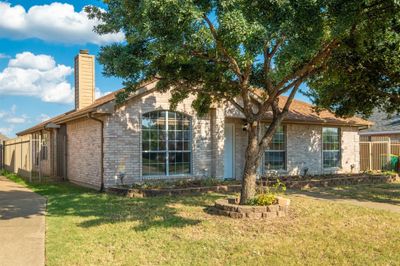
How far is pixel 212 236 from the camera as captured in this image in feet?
24.5

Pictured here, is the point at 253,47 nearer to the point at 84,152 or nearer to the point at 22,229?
the point at 22,229

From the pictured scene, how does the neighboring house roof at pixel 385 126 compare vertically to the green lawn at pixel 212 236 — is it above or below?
above

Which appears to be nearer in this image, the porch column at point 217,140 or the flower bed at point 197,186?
the flower bed at point 197,186

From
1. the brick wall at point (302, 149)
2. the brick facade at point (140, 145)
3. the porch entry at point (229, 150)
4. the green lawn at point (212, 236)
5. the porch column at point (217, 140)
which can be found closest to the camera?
the green lawn at point (212, 236)

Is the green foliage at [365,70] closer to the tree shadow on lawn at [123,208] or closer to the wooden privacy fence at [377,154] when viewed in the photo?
the tree shadow on lawn at [123,208]

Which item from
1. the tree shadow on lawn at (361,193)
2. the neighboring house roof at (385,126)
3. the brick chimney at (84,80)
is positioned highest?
the brick chimney at (84,80)

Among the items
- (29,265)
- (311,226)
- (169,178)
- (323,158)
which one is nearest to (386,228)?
(311,226)

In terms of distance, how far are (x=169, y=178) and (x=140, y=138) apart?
6.24 ft

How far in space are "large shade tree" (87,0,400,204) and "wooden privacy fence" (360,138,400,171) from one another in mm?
10960

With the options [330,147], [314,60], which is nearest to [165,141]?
[314,60]

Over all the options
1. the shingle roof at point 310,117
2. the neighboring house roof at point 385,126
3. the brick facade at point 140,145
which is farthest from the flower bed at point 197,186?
the neighboring house roof at point 385,126

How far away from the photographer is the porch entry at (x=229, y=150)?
56.8 feet

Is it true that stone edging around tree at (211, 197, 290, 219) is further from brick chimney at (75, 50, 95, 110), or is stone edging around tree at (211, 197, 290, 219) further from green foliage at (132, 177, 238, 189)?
brick chimney at (75, 50, 95, 110)

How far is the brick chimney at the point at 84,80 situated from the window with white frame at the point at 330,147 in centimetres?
1206
